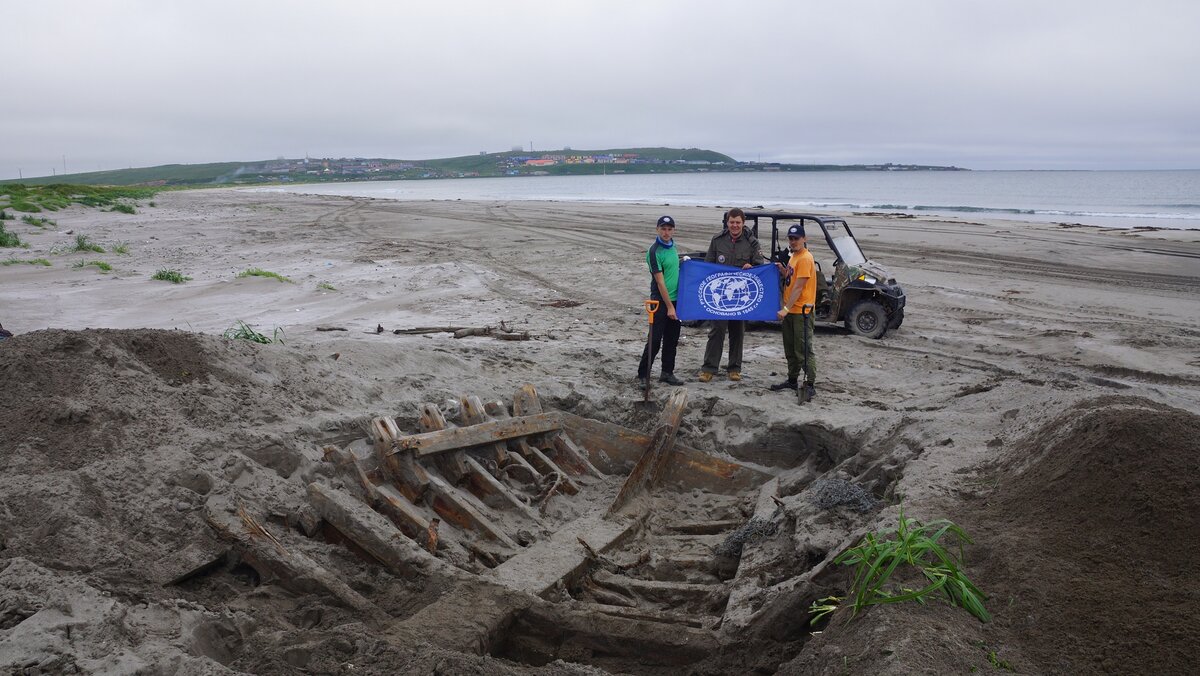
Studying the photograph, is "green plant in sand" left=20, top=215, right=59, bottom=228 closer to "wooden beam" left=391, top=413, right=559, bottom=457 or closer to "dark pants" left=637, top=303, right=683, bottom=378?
"dark pants" left=637, top=303, right=683, bottom=378

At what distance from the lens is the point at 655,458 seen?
21.0 ft

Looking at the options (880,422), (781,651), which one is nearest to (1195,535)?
(781,651)

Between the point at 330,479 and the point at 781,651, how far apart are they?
314cm

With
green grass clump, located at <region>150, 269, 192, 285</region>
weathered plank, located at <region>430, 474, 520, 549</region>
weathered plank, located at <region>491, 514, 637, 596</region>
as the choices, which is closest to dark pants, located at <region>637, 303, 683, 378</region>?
weathered plank, located at <region>491, 514, 637, 596</region>

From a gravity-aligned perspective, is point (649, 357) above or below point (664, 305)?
below

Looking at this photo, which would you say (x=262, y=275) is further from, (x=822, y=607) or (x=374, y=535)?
(x=822, y=607)

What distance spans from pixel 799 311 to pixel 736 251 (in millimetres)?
1033

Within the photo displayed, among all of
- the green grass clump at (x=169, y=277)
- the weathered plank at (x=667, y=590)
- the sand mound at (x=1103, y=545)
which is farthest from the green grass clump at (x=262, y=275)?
the sand mound at (x=1103, y=545)

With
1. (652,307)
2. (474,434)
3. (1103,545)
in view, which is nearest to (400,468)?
(474,434)

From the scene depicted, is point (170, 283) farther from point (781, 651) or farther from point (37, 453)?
point (781, 651)

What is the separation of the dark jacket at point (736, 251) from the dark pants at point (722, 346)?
0.65 meters

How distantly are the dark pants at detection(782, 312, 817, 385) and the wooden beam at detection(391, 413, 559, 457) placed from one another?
2675 mm

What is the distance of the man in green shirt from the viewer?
7.99 metres

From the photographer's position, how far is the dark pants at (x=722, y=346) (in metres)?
8.54
